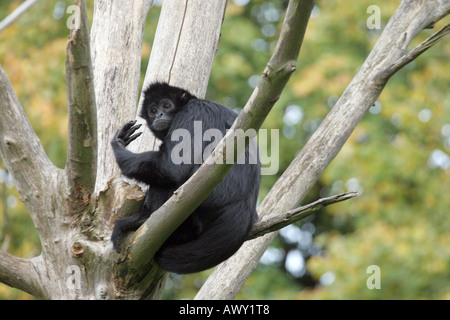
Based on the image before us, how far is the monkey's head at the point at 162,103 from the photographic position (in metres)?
5.46

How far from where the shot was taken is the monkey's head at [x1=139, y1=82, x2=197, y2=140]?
5.46 m

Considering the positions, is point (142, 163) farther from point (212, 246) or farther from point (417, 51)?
point (417, 51)

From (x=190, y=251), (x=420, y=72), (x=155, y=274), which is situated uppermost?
(x=420, y=72)

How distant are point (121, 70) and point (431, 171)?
7.94 meters

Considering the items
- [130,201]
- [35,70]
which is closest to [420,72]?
[35,70]

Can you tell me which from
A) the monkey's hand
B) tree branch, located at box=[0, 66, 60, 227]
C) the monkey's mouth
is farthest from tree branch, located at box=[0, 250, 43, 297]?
the monkey's mouth

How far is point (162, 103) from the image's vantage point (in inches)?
225

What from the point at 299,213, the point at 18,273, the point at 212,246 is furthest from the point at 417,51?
the point at 18,273

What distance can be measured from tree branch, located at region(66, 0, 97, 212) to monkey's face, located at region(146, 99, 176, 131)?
171cm

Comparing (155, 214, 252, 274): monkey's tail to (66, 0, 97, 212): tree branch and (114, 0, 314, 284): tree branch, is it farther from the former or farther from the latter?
(66, 0, 97, 212): tree branch

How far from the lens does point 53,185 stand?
13.2 feet

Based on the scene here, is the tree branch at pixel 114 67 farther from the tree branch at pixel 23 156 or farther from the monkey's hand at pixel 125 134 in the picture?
the tree branch at pixel 23 156

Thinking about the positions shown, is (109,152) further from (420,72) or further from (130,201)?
(420,72)
